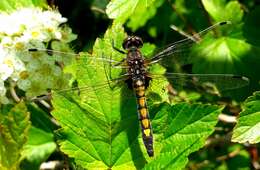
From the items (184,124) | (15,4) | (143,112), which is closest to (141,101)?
(143,112)

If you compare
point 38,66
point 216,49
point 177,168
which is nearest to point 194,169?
point 216,49

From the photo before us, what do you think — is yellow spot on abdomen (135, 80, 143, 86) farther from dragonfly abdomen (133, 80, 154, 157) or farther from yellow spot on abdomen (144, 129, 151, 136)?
yellow spot on abdomen (144, 129, 151, 136)

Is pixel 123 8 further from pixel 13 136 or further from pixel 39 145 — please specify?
pixel 39 145

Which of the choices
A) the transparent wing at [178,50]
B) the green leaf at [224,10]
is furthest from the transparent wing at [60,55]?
the green leaf at [224,10]

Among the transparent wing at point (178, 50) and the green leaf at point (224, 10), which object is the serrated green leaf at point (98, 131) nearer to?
the transparent wing at point (178, 50)

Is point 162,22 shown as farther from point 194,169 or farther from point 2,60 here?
point 2,60
